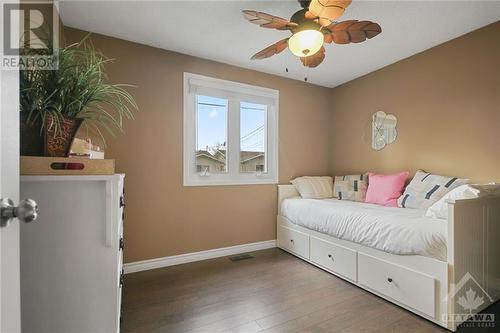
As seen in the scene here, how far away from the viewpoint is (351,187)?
320cm

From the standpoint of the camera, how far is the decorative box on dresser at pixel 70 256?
89 centimetres

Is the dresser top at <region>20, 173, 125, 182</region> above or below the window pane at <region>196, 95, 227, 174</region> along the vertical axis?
below

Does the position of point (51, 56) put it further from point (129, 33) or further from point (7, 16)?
point (129, 33)

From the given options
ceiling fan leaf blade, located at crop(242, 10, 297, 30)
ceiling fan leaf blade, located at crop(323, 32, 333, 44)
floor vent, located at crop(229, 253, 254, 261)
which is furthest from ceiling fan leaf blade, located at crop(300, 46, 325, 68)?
floor vent, located at crop(229, 253, 254, 261)

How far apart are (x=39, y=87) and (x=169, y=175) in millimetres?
1745

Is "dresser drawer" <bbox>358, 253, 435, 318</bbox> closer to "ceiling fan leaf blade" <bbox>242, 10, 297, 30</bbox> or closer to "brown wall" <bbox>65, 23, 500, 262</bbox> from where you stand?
"brown wall" <bbox>65, 23, 500, 262</bbox>

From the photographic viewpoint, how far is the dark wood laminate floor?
1641 mm

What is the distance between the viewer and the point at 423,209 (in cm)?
236

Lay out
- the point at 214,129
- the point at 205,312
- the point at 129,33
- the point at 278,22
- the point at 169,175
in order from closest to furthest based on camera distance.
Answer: the point at 278,22 → the point at 205,312 → the point at 129,33 → the point at 169,175 → the point at 214,129

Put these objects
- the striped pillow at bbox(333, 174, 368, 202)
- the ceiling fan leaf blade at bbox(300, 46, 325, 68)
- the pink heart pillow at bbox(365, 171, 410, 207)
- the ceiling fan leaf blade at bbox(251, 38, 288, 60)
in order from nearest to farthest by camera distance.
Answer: the ceiling fan leaf blade at bbox(251, 38, 288, 60) → the ceiling fan leaf blade at bbox(300, 46, 325, 68) → the pink heart pillow at bbox(365, 171, 410, 207) → the striped pillow at bbox(333, 174, 368, 202)

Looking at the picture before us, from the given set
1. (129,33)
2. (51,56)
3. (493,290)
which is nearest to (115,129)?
(129,33)

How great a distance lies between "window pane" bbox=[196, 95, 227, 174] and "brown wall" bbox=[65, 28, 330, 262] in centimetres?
23

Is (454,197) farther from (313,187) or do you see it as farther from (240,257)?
(240,257)
